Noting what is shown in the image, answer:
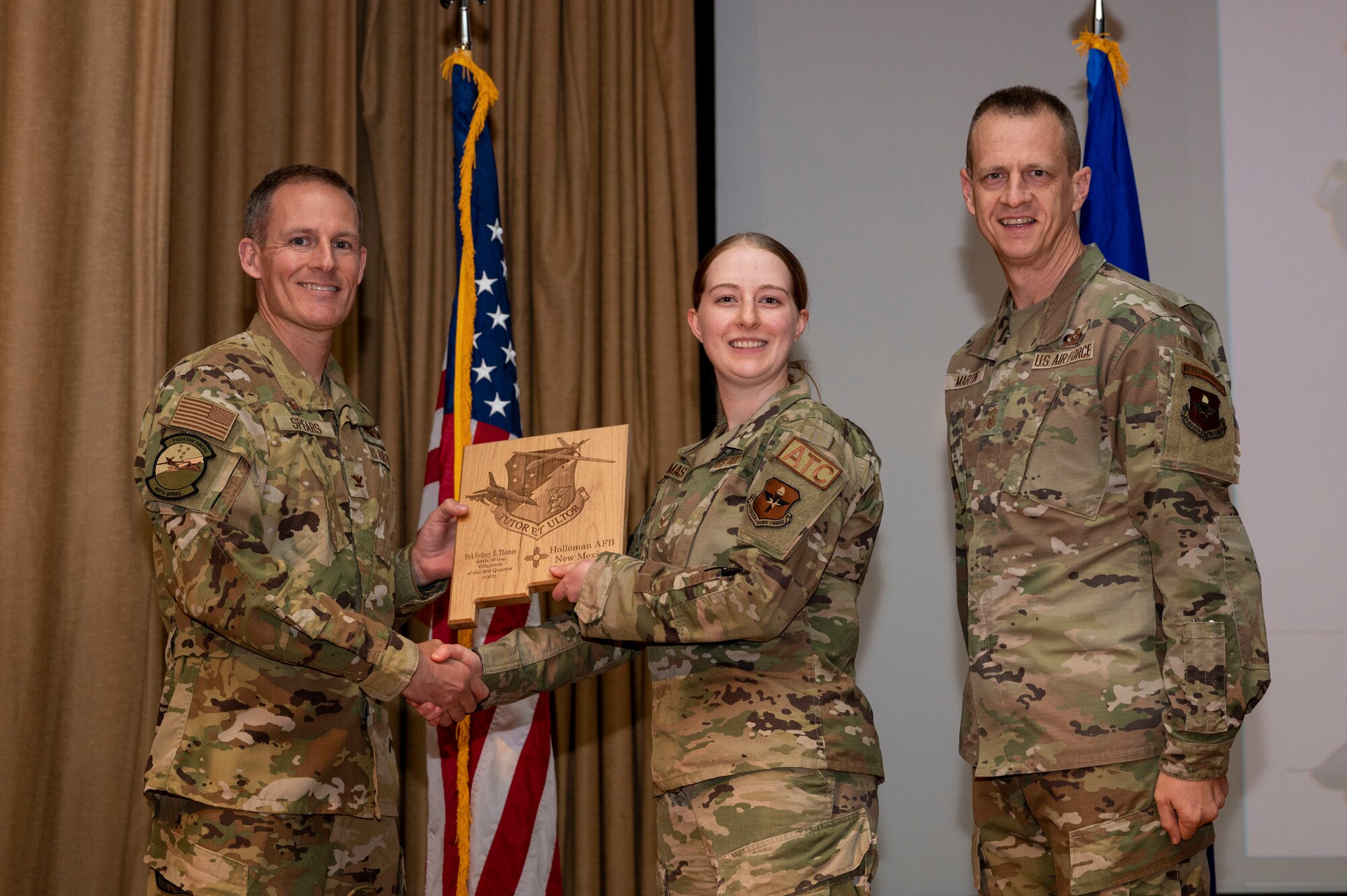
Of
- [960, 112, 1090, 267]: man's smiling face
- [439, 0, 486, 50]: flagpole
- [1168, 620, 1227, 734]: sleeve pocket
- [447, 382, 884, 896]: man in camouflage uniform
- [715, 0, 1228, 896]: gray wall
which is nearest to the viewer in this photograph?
[1168, 620, 1227, 734]: sleeve pocket

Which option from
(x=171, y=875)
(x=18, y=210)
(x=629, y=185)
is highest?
(x=629, y=185)

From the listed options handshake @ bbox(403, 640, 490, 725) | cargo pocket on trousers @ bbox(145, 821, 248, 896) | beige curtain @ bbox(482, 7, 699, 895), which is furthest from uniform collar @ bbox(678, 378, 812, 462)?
beige curtain @ bbox(482, 7, 699, 895)

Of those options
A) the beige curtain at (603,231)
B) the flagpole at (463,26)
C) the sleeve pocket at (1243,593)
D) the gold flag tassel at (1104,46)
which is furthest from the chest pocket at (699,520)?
the gold flag tassel at (1104,46)

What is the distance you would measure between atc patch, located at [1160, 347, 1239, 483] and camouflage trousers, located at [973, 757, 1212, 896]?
0.52m

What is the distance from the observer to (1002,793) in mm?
2254

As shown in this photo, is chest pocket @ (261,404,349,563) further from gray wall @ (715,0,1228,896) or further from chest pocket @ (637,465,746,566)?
gray wall @ (715,0,1228,896)

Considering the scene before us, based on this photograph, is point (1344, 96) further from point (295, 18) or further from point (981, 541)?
point (295, 18)

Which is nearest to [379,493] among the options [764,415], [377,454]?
[377,454]

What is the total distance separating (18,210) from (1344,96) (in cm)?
411

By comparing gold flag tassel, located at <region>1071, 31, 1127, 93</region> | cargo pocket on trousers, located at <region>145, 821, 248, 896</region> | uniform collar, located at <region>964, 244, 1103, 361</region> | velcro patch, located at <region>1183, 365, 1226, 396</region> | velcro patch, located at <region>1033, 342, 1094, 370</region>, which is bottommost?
cargo pocket on trousers, located at <region>145, 821, 248, 896</region>

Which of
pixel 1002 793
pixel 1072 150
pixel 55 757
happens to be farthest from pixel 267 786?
pixel 1072 150

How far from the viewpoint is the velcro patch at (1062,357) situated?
2.22 meters

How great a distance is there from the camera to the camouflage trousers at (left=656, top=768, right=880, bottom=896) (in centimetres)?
203

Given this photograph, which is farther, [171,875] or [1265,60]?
[1265,60]
